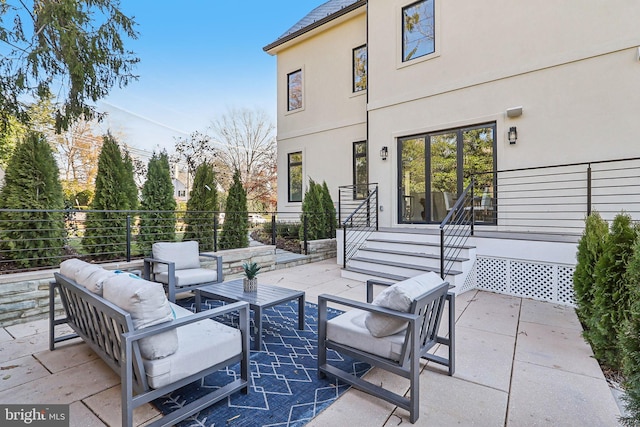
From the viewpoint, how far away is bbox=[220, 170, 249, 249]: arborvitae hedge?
6395 mm

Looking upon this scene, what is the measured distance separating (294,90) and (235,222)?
5.92 m

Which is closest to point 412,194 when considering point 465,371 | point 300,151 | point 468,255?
point 468,255

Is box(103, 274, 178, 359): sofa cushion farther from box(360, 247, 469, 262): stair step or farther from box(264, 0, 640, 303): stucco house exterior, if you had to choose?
box(264, 0, 640, 303): stucco house exterior

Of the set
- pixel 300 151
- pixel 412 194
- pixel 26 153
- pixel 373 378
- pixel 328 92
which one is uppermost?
pixel 328 92

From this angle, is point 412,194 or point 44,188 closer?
point 44,188

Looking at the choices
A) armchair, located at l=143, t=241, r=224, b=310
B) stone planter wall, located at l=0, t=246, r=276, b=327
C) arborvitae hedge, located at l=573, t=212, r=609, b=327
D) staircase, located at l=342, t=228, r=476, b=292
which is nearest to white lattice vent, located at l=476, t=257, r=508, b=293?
staircase, located at l=342, t=228, r=476, b=292

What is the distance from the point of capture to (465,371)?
253cm

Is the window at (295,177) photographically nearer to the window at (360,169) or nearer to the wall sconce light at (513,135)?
the window at (360,169)

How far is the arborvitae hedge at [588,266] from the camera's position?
2947mm

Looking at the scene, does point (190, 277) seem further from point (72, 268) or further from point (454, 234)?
point (454, 234)

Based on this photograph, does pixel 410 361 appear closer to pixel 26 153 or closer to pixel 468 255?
pixel 468 255

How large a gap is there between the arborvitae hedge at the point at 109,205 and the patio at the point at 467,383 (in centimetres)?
152

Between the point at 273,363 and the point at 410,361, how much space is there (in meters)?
1.23

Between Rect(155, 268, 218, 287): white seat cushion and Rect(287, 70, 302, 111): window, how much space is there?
7.27m
